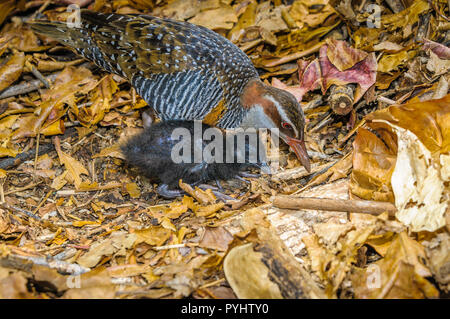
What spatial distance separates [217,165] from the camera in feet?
14.1

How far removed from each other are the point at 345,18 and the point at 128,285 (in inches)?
154

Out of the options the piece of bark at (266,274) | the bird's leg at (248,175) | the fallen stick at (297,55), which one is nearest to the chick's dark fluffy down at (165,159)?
the bird's leg at (248,175)

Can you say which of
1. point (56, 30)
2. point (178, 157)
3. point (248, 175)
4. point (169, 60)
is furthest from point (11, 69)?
point (248, 175)

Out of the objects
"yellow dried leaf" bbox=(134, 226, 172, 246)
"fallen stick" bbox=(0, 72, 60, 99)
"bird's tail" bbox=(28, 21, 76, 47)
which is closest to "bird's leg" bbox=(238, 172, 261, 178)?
"yellow dried leaf" bbox=(134, 226, 172, 246)

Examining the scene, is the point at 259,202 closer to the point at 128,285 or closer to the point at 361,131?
the point at 361,131

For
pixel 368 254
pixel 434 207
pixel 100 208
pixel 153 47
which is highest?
pixel 153 47

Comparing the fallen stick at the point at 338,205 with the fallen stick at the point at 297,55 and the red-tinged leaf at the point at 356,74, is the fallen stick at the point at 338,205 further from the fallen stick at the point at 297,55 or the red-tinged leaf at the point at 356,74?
the fallen stick at the point at 297,55

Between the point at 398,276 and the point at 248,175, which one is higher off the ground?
the point at 398,276

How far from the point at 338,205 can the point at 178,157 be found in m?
1.92

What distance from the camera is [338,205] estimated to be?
2893 millimetres

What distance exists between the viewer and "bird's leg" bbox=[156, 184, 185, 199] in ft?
14.0

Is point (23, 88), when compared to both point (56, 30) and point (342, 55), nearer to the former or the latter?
point (56, 30)

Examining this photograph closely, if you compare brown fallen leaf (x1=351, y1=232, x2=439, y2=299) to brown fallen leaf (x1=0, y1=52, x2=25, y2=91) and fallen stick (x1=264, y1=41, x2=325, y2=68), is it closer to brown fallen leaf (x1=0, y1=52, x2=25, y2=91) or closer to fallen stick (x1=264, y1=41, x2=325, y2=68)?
fallen stick (x1=264, y1=41, x2=325, y2=68)

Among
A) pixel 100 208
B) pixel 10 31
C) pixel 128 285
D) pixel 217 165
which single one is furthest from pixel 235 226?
pixel 10 31
